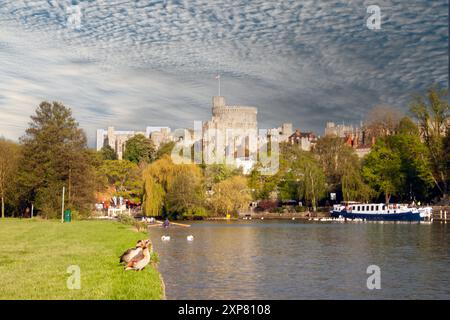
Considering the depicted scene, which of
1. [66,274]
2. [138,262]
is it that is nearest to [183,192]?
[138,262]

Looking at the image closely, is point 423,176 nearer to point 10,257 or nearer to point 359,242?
point 359,242

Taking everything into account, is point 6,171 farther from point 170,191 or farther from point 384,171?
point 384,171

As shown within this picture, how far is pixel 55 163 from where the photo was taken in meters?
56.6

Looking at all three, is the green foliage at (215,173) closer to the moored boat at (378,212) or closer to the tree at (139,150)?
the moored boat at (378,212)

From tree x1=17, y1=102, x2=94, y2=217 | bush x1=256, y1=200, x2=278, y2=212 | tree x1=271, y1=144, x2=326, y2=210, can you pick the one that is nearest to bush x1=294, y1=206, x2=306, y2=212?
tree x1=271, y1=144, x2=326, y2=210

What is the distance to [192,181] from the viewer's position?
7038 cm

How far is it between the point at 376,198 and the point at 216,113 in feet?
314

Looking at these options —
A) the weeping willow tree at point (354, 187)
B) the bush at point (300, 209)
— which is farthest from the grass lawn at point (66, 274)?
the bush at point (300, 209)

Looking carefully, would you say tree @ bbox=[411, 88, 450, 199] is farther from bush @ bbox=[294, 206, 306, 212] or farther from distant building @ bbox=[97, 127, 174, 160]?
distant building @ bbox=[97, 127, 174, 160]

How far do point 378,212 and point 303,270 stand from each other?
50569 mm

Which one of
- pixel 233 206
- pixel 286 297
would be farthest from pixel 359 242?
pixel 233 206

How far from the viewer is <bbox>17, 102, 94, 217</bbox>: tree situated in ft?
185

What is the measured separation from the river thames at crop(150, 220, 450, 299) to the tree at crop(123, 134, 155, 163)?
87.6 m

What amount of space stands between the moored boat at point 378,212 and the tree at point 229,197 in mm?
12156
